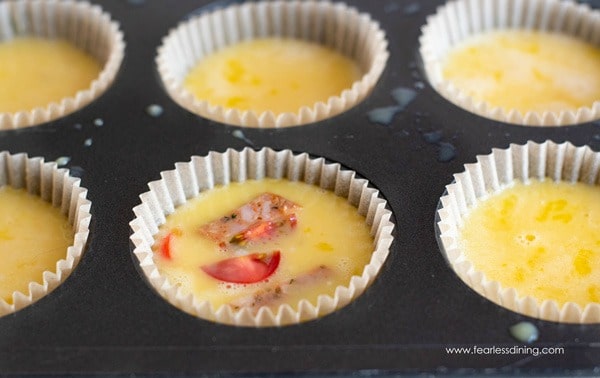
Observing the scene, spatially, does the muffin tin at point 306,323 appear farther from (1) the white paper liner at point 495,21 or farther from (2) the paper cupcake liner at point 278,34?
(1) the white paper liner at point 495,21

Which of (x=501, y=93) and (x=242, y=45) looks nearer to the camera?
(x=501, y=93)

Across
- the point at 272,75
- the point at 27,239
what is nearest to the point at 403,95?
the point at 272,75

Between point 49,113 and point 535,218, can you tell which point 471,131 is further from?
point 49,113

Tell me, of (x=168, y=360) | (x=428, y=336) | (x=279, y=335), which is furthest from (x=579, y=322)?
(x=168, y=360)

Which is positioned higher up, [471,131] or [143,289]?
[471,131]

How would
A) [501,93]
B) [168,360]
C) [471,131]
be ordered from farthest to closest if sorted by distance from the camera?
[501,93], [471,131], [168,360]

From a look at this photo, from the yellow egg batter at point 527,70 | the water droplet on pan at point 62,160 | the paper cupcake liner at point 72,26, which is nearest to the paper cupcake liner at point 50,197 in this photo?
the water droplet on pan at point 62,160
